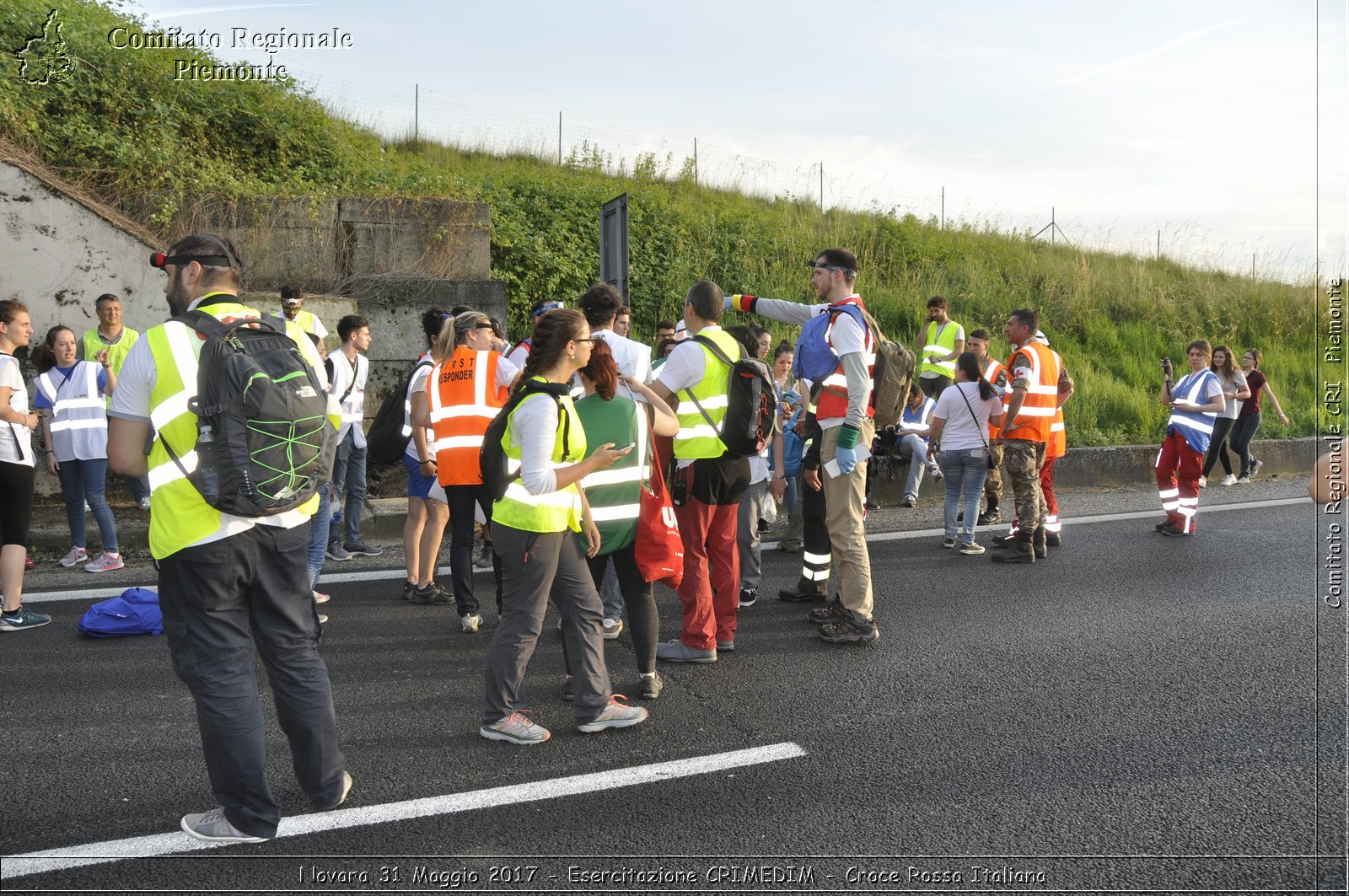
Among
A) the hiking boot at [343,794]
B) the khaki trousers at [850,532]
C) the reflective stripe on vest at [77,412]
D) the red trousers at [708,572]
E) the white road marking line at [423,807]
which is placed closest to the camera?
the white road marking line at [423,807]

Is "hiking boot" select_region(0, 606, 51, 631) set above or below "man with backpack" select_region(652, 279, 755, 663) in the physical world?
below

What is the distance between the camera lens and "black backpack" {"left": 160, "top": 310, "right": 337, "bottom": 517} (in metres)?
3.30

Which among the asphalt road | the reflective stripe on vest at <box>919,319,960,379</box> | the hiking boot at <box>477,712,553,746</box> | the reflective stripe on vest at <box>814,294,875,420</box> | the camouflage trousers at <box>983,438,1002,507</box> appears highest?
the reflective stripe on vest at <box>919,319,960,379</box>

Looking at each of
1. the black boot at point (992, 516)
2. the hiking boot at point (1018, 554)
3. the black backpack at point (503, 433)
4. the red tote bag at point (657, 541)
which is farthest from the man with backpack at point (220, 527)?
the black boot at point (992, 516)

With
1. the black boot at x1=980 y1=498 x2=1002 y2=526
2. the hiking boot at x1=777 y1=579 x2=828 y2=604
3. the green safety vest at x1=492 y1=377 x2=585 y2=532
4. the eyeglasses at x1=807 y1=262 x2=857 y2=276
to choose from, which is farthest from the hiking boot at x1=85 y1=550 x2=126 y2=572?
the black boot at x1=980 y1=498 x2=1002 y2=526

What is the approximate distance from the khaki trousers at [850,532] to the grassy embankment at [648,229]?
8036 millimetres

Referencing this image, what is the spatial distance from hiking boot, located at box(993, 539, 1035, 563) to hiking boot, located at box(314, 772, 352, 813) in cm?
569

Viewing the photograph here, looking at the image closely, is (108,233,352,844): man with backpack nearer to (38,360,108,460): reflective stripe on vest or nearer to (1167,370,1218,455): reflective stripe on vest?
(38,360,108,460): reflective stripe on vest

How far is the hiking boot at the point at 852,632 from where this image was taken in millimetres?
5879

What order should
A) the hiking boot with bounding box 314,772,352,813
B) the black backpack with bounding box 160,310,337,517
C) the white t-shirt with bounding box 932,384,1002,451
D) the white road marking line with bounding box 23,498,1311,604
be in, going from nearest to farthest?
1. the black backpack with bounding box 160,310,337,517
2. the hiking boot with bounding box 314,772,352,813
3. the white road marking line with bounding box 23,498,1311,604
4. the white t-shirt with bounding box 932,384,1002,451

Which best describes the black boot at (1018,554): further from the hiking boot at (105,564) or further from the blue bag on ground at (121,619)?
the hiking boot at (105,564)

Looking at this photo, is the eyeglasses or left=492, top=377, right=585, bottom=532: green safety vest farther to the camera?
the eyeglasses

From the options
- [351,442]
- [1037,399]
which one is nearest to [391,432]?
[351,442]

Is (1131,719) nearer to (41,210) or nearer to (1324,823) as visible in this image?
(1324,823)
